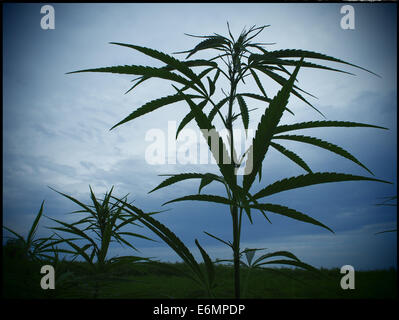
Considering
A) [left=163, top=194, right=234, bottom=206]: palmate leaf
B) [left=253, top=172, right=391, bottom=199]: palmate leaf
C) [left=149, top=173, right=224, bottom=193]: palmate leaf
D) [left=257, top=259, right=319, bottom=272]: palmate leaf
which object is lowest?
[left=257, top=259, right=319, bottom=272]: palmate leaf

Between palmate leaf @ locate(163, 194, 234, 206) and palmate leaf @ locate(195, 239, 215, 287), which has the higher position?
palmate leaf @ locate(163, 194, 234, 206)

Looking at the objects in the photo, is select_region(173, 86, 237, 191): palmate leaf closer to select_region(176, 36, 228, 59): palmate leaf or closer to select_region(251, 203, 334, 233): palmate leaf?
select_region(251, 203, 334, 233): palmate leaf

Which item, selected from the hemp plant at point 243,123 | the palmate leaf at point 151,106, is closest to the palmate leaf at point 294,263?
the hemp plant at point 243,123

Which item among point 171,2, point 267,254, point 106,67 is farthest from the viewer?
point 171,2

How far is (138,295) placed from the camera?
657 millimetres

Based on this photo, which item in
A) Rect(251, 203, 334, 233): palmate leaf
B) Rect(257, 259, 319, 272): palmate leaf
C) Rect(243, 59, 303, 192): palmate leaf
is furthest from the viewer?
Rect(257, 259, 319, 272): palmate leaf

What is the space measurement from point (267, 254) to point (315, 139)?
322 mm

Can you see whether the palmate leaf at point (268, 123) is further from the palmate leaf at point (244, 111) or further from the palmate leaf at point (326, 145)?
the palmate leaf at point (244, 111)

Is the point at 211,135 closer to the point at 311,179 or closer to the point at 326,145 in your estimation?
the point at 311,179

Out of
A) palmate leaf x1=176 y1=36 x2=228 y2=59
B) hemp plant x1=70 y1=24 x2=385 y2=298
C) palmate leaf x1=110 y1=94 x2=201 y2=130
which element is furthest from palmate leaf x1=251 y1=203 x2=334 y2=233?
palmate leaf x1=176 y1=36 x2=228 y2=59

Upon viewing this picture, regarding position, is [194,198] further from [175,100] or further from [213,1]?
[213,1]

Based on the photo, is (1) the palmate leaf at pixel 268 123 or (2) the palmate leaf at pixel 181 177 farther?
(2) the palmate leaf at pixel 181 177

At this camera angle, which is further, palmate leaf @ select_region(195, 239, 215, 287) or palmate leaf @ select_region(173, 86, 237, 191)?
palmate leaf @ select_region(195, 239, 215, 287)
